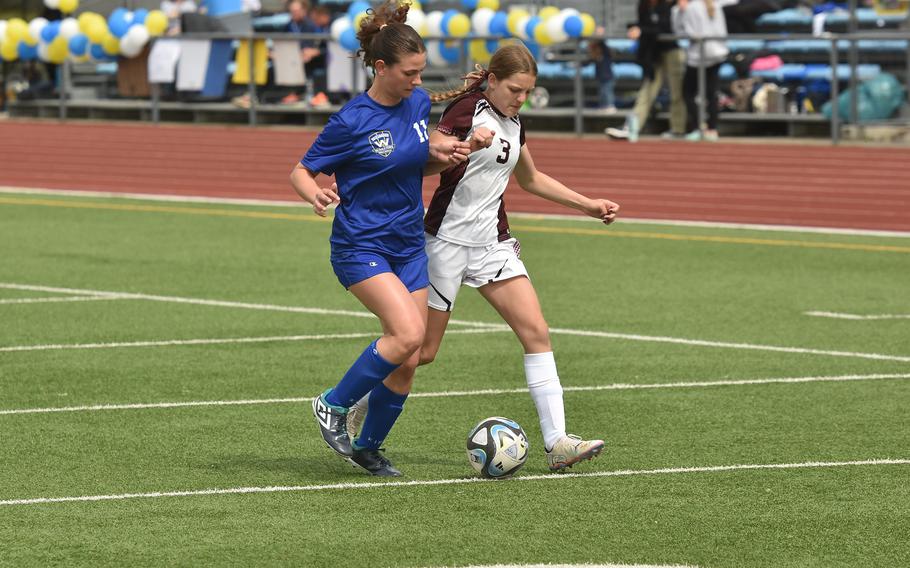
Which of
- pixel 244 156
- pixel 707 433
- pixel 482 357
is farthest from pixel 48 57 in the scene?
pixel 707 433

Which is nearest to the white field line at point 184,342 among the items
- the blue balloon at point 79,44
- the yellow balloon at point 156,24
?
the yellow balloon at point 156,24

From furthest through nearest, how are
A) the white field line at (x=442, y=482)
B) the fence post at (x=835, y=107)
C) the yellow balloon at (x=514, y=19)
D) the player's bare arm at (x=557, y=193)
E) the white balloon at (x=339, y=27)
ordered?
1. the white balloon at (x=339, y=27)
2. the yellow balloon at (x=514, y=19)
3. the fence post at (x=835, y=107)
4. the player's bare arm at (x=557, y=193)
5. the white field line at (x=442, y=482)

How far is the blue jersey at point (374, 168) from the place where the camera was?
755cm

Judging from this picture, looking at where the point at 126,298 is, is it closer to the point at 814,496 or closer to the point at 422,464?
the point at 422,464

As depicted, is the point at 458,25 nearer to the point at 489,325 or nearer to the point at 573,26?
the point at 573,26

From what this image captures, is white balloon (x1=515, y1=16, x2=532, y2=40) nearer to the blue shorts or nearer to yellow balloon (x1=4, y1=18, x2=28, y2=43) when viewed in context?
yellow balloon (x1=4, y1=18, x2=28, y2=43)

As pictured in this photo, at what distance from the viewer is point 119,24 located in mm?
30516

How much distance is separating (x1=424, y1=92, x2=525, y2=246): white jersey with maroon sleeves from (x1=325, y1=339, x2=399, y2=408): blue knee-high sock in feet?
2.26

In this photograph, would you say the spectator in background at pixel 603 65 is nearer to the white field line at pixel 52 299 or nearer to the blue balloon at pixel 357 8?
the blue balloon at pixel 357 8

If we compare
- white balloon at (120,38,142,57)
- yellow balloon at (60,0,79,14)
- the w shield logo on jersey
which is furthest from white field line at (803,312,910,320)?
yellow balloon at (60,0,79,14)

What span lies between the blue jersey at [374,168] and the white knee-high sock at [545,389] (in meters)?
0.80

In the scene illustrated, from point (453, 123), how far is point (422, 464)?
1570 millimetres

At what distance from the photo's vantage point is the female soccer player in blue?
753cm

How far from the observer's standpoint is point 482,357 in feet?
37.6
